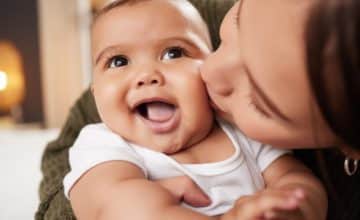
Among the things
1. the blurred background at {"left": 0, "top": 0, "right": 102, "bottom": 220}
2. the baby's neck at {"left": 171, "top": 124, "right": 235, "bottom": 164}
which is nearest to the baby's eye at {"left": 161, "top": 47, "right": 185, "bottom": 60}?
the baby's neck at {"left": 171, "top": 124, "right": 235, "bottom": 164}

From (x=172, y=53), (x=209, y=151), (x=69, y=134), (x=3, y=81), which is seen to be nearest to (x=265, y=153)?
(x=209, y=151)

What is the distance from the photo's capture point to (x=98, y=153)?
2.16 ft

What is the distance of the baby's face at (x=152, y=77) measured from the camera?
0.67 m

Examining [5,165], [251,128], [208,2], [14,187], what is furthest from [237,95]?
[5,165]

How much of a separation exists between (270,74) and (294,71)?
0.08 feet

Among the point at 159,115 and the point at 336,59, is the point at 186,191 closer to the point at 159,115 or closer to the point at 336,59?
the point at 159,115

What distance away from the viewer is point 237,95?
591 millimetres

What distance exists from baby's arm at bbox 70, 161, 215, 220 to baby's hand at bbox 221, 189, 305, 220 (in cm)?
6

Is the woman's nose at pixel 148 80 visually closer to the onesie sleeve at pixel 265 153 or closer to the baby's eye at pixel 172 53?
the baby's eye at pixel 172 53

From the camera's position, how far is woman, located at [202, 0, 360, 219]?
0.47 metres

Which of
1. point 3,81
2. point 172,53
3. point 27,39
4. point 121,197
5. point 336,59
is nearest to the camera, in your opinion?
point 336,59

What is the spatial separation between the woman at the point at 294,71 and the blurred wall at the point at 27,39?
233 cm

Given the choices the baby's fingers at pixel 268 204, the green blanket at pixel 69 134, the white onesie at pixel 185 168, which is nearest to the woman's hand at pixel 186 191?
the white onesie at pixel 185 168

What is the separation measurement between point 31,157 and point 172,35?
88 cm
